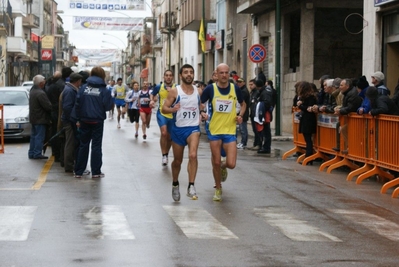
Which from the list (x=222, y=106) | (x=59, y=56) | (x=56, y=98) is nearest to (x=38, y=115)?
(x=56, y=98)

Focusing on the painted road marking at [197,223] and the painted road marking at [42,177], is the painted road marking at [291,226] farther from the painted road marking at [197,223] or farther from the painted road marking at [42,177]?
the painted road marking at [42,177]

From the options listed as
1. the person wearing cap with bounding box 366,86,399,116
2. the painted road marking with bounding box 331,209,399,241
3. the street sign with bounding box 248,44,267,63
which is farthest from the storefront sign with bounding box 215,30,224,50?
the painted road marking with bounding box 331,209,399,241

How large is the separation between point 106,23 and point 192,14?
9040 millimetres

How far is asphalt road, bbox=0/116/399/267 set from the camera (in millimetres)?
7891

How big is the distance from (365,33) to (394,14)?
150cm

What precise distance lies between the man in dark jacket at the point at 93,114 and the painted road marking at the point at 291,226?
4129 millimetres

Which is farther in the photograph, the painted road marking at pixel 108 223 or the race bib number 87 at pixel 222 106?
the race bib number 87 at pixel 222 106

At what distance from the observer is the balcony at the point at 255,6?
3136 centimetres

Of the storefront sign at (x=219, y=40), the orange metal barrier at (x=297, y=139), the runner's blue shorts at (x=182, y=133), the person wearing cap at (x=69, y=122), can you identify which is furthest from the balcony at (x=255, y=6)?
the runner's blue shorts at (x=182, y=133)

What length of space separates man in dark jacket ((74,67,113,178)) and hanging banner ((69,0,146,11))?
34554 millimetres

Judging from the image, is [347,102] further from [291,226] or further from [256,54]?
[256,54]

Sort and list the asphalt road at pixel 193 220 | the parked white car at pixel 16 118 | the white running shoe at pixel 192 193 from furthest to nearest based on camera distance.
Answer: the parked white car at pixel 16 118
the white running shoe at pixel 192 193
the asphalt road at pixel 193 220

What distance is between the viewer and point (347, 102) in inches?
629

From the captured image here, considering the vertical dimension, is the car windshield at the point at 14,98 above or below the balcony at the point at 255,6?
below
